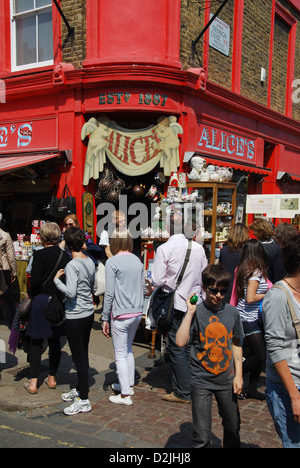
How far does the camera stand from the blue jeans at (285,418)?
2566 millimetres

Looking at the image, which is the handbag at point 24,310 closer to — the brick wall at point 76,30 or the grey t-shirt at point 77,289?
the grey t-shirt at point 77,289

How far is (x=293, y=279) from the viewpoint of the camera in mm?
2678

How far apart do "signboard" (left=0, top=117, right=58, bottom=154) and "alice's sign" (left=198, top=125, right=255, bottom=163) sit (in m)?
3.23

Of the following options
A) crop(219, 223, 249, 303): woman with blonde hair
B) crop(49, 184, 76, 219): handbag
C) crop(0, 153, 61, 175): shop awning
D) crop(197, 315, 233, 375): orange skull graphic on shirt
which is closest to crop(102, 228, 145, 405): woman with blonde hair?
crop(219, 223, 249, 303): woman with blonde hair

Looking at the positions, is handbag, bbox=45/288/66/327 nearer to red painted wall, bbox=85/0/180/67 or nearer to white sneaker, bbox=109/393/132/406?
white sneaker, bbox=109/393/132/406

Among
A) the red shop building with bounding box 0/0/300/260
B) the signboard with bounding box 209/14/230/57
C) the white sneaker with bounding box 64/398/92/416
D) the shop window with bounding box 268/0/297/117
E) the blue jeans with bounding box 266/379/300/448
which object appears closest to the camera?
the blue jeans with bounding box 266/379/300/448

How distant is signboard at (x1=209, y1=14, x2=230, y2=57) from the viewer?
381 inches

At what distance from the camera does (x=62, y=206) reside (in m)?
8.52

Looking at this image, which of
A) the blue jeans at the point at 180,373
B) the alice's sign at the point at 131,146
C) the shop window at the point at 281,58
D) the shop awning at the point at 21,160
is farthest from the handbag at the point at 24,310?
the shop window at the point at 281,58

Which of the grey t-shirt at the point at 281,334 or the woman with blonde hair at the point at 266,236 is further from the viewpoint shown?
the woman with blonde hair at the point at 266,236

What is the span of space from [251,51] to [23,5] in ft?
19.2

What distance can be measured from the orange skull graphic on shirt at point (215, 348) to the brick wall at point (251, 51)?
6939mm

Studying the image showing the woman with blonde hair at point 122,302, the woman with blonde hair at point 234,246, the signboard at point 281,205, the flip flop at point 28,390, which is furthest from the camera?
the signboard at point 281,205

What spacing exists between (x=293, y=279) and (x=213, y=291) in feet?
2.11
